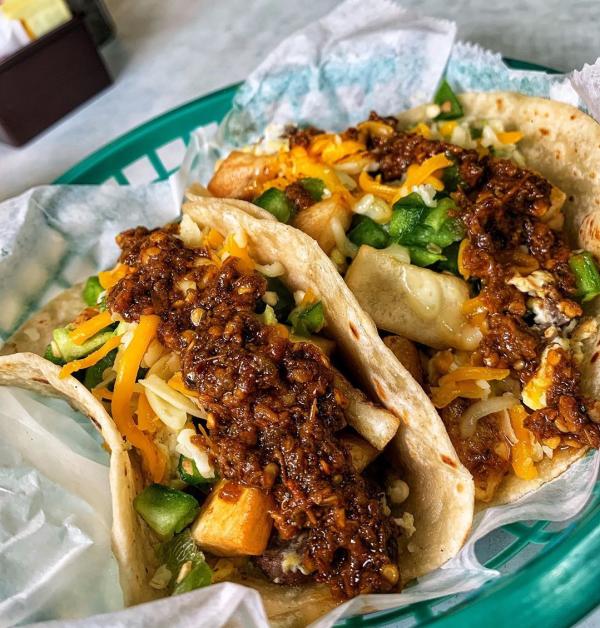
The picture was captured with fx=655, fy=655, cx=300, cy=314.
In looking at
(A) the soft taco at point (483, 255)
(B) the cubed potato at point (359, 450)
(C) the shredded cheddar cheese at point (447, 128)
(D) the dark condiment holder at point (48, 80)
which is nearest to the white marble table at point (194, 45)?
(D) the dark condiment holder at point (48, 80)

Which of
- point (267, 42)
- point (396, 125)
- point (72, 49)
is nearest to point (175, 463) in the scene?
point (396, 125)

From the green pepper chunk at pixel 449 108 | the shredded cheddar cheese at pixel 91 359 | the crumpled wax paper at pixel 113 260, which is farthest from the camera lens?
the green pepper chunk at pixel 449 108

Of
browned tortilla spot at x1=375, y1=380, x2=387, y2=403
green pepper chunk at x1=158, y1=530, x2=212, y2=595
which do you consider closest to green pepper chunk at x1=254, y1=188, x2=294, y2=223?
browned tortilla spot at x1=375, y1=380, x2=387, y2=403

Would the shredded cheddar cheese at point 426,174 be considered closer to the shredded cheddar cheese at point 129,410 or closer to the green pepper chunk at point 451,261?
the green pepper chunk at point 451,261

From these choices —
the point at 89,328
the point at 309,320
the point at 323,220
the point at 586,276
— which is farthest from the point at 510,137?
the point at 89,328

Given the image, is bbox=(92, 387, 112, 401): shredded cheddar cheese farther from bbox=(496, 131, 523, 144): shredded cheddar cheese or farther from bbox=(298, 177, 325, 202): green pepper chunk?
bbox=(496, 131, 523, 144): shredded cheddar cheese
